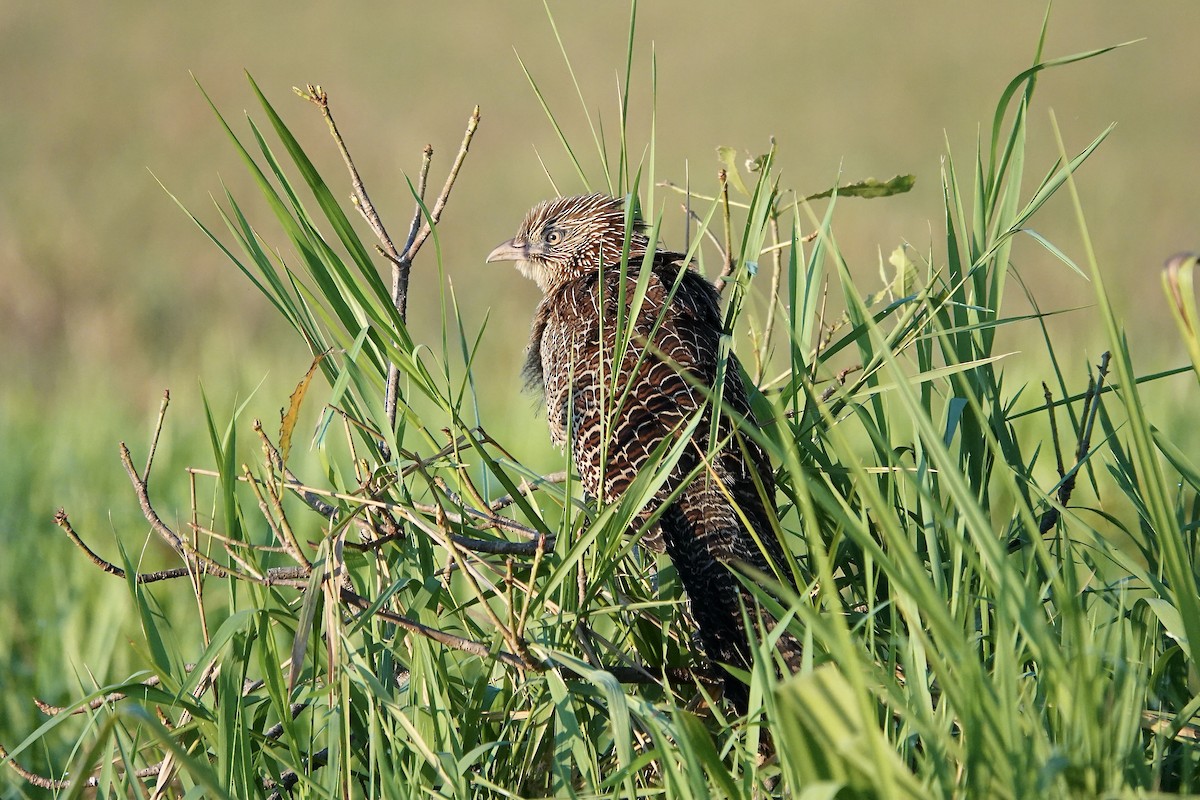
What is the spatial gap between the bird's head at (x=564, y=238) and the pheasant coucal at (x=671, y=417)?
0.34 ft

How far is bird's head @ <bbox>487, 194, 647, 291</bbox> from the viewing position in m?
3.88

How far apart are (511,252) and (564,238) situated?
223mm

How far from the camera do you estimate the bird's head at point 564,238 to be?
3881mm

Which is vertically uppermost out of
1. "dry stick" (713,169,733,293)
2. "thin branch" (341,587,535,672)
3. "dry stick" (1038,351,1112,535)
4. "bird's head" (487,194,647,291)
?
"bird's head" (487,194,647,291)

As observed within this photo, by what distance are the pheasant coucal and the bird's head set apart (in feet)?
0.34

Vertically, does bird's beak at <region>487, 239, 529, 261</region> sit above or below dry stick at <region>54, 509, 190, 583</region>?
above

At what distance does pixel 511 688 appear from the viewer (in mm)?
1891

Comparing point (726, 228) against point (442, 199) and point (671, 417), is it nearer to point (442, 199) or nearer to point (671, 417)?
point (671, 417)

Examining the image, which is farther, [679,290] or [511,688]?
[679,290]

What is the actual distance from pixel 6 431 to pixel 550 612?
18.3ft

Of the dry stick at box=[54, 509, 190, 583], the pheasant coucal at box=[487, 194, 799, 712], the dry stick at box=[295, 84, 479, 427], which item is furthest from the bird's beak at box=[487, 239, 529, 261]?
the dry stick at box=[54, 509, 190, 583]

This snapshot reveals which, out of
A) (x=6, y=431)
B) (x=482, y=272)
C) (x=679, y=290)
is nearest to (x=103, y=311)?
(x=482, y=272)

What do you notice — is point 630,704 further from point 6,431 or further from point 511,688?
point 6,431

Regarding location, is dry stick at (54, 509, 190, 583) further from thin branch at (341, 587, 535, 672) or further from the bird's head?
the bird's head
